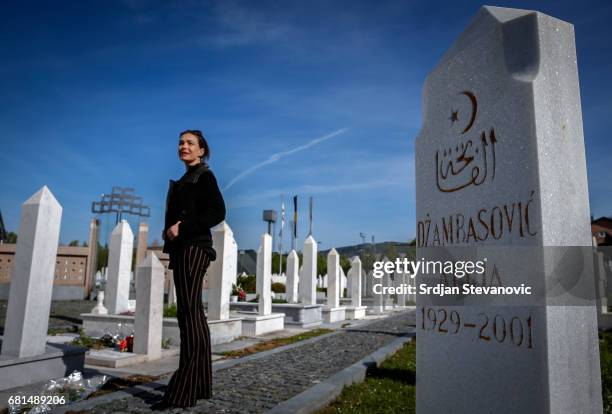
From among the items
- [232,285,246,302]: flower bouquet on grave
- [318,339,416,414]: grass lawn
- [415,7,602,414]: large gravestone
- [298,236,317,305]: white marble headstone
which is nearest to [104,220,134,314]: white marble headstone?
[298,236,317,305]: white marble headstone

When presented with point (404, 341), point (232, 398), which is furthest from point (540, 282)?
point (404, 341)

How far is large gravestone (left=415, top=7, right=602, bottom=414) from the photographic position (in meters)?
2.06

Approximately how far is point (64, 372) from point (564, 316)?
4.73m

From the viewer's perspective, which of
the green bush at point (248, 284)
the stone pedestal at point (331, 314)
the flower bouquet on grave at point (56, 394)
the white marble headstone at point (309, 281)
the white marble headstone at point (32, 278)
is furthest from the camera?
the green bush at point (248, 284)

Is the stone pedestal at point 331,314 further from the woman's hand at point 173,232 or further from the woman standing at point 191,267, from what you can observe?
the woman's hand at point 173,232

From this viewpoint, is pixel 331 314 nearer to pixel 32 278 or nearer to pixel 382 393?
pixel 382 393

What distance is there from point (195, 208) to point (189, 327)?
0.99 m

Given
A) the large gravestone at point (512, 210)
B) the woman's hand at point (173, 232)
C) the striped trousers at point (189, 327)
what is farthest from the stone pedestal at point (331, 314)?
the large gravestone at point (512, 210)

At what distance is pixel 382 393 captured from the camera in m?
4.19

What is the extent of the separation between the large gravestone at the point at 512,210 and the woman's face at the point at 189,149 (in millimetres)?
2165

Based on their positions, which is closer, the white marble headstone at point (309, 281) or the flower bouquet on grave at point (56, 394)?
the flower bouquet on grave at point (56, 394)

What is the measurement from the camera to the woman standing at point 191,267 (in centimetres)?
338

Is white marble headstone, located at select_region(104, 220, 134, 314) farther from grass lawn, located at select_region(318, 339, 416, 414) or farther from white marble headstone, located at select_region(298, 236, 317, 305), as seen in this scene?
grass lawn, located at select_region(318, 339, 416, 414)

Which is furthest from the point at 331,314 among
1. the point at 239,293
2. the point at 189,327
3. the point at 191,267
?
the point at 191,267
